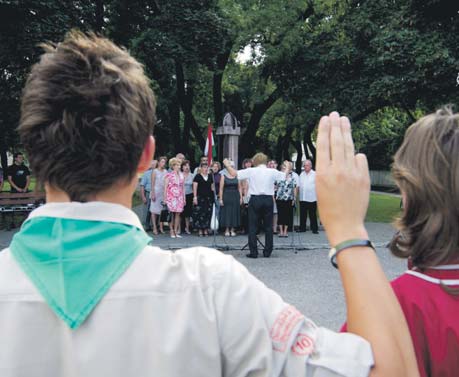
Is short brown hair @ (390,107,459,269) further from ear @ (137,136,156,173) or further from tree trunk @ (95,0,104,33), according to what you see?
tree trunk @ (95,0,104,33)

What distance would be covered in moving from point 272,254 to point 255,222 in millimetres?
961

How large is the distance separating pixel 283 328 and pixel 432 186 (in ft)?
2.53

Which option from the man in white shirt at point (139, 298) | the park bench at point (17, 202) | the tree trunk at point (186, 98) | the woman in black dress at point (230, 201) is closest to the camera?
the man in white shirt at point (139, 298)

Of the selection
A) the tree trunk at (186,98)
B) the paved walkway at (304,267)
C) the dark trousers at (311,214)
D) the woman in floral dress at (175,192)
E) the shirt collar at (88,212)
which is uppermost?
the tree trunk at (186,98)

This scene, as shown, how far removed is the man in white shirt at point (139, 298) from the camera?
93 cm

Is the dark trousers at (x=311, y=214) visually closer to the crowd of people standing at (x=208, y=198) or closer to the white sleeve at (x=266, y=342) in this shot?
the crowd of people standing at (x=208, y=198)

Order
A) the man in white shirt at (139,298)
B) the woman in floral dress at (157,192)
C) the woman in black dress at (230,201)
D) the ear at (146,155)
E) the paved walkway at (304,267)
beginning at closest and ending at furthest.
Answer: the man in white shirt at (139,298) → the ear at (146,155) → the paved walkway at (304,267) → the woman in black dress at (230,201) → the woman in floral dress at (157,192)

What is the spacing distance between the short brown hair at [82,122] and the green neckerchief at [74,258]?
0.10 m

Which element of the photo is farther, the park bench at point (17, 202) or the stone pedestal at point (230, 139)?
the stone pedestal at point (230, 139)

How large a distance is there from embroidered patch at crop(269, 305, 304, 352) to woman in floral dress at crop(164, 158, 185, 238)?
1079cm

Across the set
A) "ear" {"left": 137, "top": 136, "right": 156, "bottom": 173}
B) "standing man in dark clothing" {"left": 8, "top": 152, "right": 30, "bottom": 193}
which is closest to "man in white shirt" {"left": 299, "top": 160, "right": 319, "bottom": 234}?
"standing man in dark clothing" {"left": 8, "top": 152, "right": 30, "bottom": 193}

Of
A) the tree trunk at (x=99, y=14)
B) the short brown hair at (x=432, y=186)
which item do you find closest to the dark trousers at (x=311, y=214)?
the tree trunk at (x=99, y=14)

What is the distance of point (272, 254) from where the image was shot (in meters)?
9.93

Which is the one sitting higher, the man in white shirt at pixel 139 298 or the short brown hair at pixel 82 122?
the short brown hair at pixel 82 122
